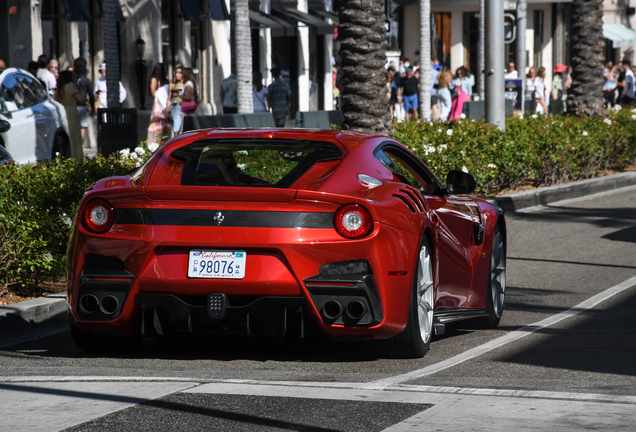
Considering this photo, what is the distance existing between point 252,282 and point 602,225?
30.7 ft

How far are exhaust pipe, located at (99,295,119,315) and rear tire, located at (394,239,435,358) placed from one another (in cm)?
156

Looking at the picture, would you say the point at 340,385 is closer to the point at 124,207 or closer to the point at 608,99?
the point at 124,207

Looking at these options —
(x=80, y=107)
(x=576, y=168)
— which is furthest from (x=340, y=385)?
(x=80, y=107)

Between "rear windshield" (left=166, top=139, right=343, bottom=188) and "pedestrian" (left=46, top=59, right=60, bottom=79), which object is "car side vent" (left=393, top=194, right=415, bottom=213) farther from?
"pedestrian" (left=46, top=59, right=60, bottom=79)

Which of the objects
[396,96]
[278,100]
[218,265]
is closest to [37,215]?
[218,265]

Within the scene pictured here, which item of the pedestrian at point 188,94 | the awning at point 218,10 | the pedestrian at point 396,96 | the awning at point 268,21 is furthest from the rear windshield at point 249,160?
the awning at point 268,21

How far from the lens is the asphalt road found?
4855 millimetres

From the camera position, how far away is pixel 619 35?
61688mm

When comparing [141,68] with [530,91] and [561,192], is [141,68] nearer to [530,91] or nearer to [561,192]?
[530,91]

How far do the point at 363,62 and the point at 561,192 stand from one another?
387 cm

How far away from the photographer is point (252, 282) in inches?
233

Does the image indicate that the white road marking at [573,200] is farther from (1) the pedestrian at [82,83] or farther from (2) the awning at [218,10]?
(2) the awning at [218,10]

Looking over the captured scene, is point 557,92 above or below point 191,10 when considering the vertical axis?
below

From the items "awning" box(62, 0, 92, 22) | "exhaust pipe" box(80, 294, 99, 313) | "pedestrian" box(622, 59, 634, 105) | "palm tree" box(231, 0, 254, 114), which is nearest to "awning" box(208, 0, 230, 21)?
"awning" box(62, 0, 92, 22)
